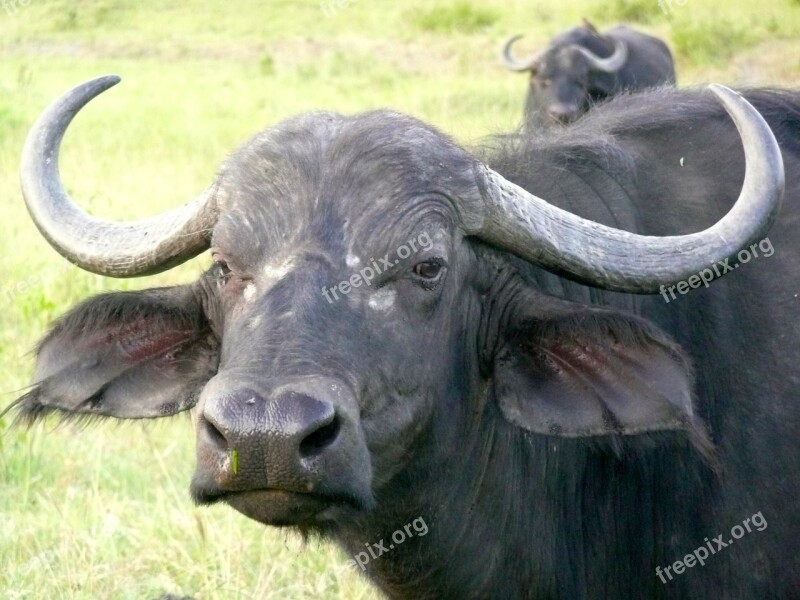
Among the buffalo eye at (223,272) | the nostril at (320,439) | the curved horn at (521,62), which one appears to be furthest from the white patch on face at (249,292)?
the curved horn at (521,62)

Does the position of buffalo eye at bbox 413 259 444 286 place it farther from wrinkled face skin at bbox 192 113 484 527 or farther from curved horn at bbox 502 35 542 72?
curved horn at bbox 502 35 542 72

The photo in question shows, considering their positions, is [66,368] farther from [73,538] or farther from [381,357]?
[73,538]

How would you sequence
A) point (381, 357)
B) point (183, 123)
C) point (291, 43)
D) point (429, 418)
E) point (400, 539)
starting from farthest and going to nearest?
1. point (291, 43)
2. point (183, 123)
3. point (400, 539)
4. point (429, 418)
5. point (381, 357)

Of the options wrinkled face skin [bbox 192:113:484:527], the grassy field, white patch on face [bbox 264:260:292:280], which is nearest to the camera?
wrinkled face skin [bbox 192:113:484:527]

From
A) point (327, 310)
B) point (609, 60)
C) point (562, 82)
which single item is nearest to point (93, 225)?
point (327, 310)

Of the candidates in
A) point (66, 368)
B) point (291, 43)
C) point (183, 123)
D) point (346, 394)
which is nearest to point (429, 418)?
point (346, 394)

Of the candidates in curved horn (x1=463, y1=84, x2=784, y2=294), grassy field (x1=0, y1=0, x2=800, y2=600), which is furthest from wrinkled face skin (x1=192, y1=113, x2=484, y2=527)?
grassy field (x1=0, y1=0, x2=800, y2=600)

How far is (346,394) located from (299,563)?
2793mm

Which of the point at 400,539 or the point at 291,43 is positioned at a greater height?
the point at 400,539

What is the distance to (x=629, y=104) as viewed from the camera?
18.2 feet

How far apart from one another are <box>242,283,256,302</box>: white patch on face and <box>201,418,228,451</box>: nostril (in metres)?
0.59

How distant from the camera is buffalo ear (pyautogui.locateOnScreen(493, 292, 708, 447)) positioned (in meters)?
4.09

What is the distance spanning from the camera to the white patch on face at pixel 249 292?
3910mm


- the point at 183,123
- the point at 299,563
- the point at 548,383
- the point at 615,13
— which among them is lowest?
the point at 615,13
